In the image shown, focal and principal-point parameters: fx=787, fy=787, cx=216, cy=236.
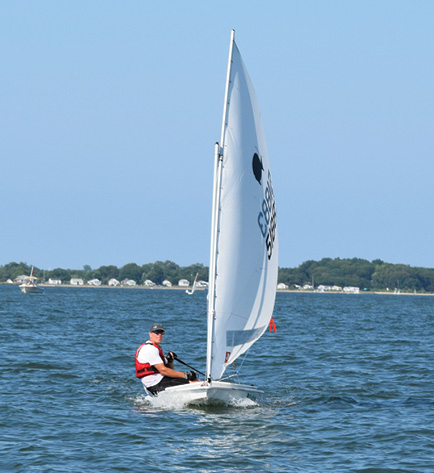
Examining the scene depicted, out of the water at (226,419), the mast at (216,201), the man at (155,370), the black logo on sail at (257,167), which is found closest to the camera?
the water at (226,419)

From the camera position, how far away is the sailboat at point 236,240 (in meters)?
14.7

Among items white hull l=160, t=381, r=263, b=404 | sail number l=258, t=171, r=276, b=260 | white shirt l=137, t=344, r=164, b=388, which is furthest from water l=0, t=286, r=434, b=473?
sail number l=258, t=171, r=276, b=260

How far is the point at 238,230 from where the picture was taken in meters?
15.1

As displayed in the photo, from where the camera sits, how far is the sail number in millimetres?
15923

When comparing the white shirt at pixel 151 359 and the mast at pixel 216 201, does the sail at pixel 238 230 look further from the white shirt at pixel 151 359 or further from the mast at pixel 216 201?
the white shirt at pixel 151 359

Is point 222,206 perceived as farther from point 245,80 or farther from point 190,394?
point 190,394

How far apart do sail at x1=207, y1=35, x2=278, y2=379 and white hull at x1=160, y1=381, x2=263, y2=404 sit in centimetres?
24

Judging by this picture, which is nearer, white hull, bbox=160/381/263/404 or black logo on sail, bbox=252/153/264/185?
white hull, bbox=160/381/263/404

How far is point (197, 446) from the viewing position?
13008 millimetres

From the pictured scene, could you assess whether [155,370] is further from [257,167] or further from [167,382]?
[257,167]

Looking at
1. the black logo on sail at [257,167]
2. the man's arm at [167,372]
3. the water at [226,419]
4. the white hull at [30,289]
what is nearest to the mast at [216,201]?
the black logo on sail at [257,167]

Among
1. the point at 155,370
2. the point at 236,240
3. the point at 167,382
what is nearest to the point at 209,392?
the point at 167,382

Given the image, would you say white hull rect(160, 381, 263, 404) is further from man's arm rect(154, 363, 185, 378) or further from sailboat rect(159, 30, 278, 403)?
man's arm rect(154, 363, 185, 378)

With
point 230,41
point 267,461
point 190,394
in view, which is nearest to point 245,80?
point 230,41
